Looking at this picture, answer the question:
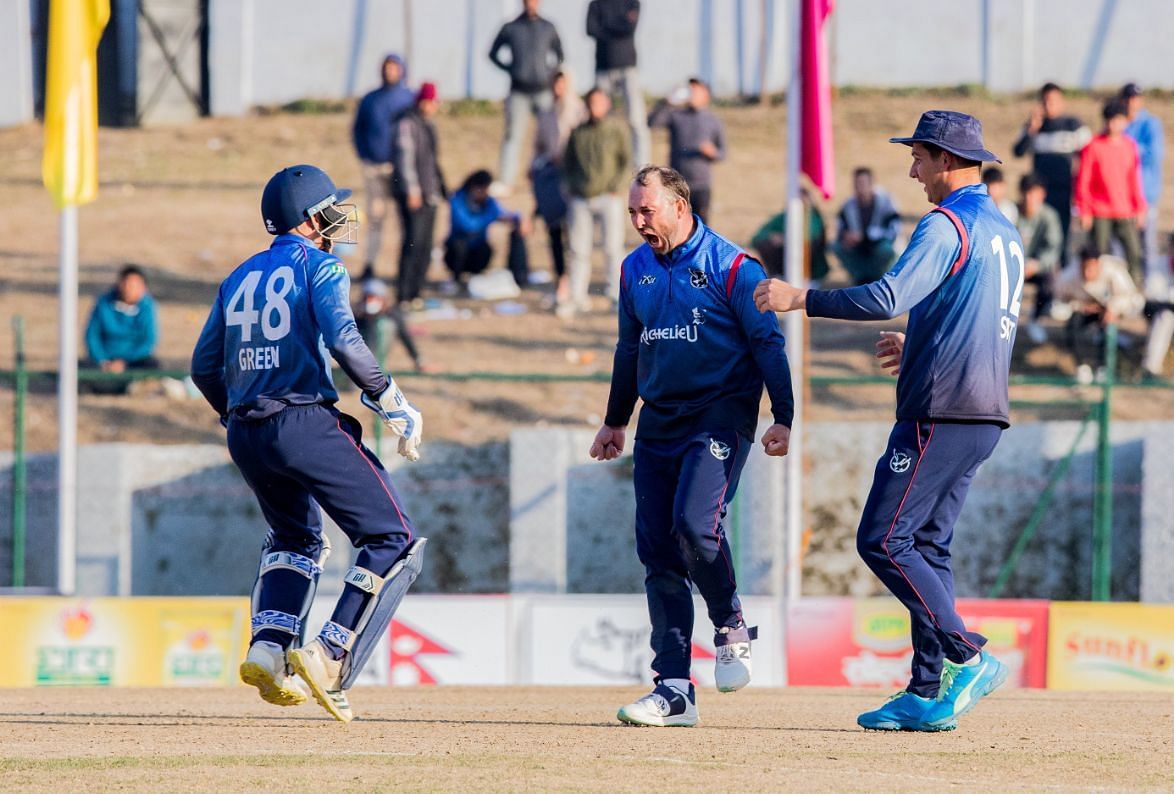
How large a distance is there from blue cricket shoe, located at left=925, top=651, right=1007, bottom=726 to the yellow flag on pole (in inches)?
311

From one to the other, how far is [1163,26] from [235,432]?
77.9 ft

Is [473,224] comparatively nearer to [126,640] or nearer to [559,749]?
[126,640]

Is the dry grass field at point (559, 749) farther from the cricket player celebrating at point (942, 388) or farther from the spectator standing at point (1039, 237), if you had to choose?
the spectator standing at point (1039, 237)

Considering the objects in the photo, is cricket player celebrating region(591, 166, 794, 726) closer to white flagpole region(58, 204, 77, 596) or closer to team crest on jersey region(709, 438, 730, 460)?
team crest on jersey region(709, 438, 730, 460)

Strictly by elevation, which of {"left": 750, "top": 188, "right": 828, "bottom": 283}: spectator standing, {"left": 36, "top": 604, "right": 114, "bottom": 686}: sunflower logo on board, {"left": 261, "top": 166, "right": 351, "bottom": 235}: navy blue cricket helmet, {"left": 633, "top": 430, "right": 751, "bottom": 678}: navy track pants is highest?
{"left": 750, "top": 188, "right": 828, "bottom": 283}: spectator standing

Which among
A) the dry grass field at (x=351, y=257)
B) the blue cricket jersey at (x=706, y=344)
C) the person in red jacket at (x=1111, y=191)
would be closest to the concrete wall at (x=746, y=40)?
the dry grass field at (x=351, y=257)

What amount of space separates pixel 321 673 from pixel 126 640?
5.51 m

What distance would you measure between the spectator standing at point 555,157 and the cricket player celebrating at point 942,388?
11.8 m

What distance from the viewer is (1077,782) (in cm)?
609

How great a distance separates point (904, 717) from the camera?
7367mm

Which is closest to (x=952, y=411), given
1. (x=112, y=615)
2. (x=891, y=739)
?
(x=891, y=739)

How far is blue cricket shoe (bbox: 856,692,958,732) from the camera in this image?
730cm

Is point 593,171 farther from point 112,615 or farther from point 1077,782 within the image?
point 1077,782

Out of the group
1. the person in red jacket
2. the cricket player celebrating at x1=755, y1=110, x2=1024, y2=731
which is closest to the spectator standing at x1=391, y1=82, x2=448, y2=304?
the person in red jacket
